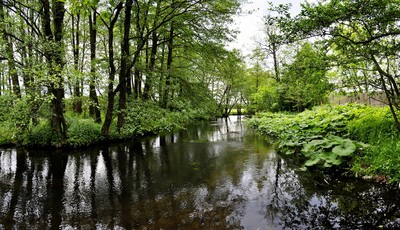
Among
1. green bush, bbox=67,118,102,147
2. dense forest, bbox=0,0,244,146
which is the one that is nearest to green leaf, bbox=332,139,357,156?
dense forest, bbox=0,0,244,146

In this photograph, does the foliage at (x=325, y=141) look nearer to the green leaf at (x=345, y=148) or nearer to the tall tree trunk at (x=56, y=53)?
the green leaf at (x=345, y=148)

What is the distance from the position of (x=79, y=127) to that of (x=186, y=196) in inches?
369

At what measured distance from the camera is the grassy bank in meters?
10.7

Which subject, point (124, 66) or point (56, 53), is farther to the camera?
point (124, 66)

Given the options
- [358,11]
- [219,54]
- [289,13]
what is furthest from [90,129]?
[358,11]

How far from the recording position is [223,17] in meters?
14.5

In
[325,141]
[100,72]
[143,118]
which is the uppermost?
[100,72]

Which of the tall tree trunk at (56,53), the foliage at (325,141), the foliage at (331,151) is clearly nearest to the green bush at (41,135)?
the tall tree trunk at (56,53)

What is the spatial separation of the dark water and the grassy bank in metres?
2.09

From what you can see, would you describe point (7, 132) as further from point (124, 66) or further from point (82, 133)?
point (124, 66)

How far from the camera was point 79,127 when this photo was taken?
1305cm

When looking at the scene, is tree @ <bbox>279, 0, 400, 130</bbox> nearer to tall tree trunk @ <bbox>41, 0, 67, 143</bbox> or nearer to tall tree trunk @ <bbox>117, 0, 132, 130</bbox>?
tall tree trunk @ <bbox>117, 0, 132, 130</bbox>

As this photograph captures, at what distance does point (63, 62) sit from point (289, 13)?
9.37 metres

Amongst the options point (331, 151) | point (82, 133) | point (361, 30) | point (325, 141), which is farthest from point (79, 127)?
point (361, 30)
